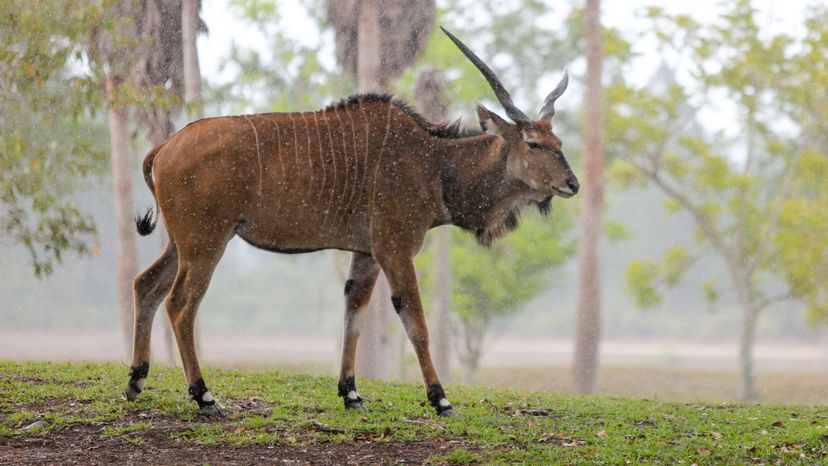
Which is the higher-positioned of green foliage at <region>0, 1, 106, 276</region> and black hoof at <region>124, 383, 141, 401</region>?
green foliage at <region>0, 1, 106, 276</region>

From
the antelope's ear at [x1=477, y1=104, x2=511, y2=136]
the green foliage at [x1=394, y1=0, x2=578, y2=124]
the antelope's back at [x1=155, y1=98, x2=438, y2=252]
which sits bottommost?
the antelope's back at [x1=155, y1=98, x2=438, y2=252]

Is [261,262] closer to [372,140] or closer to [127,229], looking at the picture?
[127,229]

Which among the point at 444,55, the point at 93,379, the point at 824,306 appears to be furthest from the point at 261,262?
the point at 93,379

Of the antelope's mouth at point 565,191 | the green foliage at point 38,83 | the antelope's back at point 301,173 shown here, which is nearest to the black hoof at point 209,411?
the antelope's back at point 301,173

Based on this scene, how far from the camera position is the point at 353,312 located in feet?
24.4

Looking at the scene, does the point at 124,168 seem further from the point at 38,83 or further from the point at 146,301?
the point at 146,301

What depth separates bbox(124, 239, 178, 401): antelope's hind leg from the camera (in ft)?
23.7

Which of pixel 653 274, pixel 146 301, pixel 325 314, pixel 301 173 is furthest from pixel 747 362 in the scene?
pixel 325 314

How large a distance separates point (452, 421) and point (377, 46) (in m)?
11.7

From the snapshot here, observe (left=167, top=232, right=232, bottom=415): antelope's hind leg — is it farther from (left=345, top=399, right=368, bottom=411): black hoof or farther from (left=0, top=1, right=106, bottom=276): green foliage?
(left=0, top=1, right=106, bottom=276): green foliage

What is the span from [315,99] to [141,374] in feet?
72.2

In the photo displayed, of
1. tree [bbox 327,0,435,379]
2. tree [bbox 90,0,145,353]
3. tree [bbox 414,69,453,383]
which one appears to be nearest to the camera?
tree [bbox 90,0,145,353]

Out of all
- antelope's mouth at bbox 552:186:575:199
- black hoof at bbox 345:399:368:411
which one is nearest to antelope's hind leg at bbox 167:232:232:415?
black hoof at bbox 345:399:368:411

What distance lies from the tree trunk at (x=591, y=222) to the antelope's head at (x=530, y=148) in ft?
35.3
